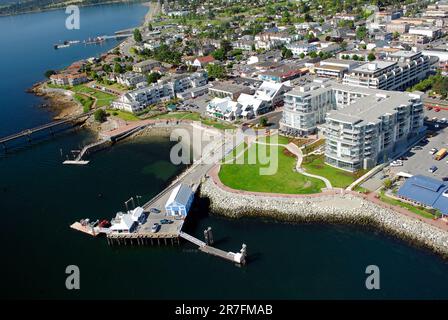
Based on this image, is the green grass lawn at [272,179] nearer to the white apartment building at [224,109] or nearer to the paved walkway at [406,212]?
the paved walkway at [406,212]

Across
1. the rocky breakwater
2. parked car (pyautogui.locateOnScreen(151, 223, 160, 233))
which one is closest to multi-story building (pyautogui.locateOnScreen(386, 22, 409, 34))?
the rocky breakwater

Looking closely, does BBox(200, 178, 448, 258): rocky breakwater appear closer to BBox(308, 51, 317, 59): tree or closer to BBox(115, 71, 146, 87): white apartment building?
BBox(115, 71, 146, 87): white apartment building

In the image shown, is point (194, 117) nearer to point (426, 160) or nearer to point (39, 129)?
point (39, 129)

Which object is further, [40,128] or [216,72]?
[216,72]

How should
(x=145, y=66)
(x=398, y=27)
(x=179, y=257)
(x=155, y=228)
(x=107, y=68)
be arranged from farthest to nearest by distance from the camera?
1. (x=398, y=27)
2. (x=107, y=68)
3. (x=145, y=66)
4. (x=155, y=228)
5. (x=179, y=257)

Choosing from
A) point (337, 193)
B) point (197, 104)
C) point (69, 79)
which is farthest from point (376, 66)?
point (69, 79)

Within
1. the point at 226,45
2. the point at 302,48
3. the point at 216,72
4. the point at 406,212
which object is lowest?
the point at 406,212
